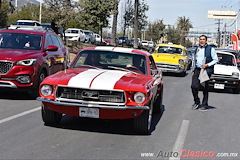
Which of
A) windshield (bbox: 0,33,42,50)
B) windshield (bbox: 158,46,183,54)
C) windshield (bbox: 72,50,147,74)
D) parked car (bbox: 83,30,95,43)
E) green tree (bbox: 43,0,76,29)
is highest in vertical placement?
green tree (bbox: 43,0,76,29)

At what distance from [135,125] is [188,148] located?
1020 mm

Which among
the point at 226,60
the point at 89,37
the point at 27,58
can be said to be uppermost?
the point at 89,37

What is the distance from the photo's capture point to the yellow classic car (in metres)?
20.3

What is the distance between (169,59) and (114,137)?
14.0m

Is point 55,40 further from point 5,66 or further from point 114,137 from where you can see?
point 114,137

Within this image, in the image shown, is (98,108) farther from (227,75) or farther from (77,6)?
(77,6)

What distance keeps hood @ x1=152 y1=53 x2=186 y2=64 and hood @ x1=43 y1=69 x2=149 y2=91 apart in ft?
41.8

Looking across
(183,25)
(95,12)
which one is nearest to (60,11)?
(95,12)

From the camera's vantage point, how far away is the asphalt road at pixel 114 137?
230 inches

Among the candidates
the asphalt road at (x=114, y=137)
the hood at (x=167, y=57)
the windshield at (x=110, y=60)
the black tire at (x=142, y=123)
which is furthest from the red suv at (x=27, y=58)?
the hood at (x=167, y=57)

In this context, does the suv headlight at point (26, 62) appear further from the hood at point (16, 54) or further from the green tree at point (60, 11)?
the green tree at point (60, 11)

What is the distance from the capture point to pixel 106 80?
6.78 m

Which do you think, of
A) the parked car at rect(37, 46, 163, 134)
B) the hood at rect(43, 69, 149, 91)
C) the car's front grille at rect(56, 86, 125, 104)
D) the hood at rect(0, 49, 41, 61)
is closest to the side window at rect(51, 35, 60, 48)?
the hood at rect(0, 49, 41, 61)

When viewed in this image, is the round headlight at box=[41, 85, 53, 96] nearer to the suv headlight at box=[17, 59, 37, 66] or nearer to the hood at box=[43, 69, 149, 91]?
the hood at box=[43, 69, 149, 91]
